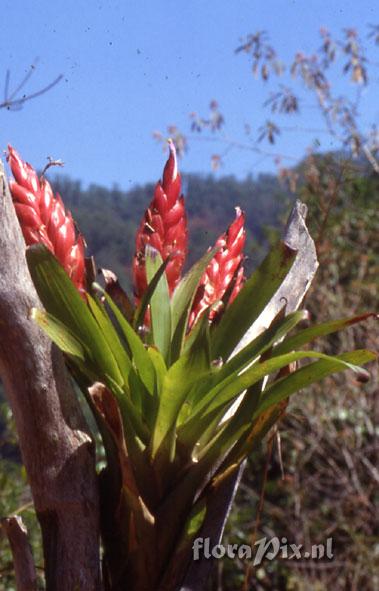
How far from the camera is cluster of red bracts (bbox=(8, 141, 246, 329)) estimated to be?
3.38 ft

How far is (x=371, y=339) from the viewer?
4.43 meters

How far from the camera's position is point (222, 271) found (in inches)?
44.1

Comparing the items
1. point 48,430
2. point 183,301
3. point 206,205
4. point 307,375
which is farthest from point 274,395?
point 206,205

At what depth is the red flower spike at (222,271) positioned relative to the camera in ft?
3.60

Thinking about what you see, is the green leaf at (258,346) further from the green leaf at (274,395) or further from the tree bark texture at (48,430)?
the tree bark texture at (48,430)

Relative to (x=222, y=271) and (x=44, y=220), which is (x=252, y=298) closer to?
(x=222, y=271)

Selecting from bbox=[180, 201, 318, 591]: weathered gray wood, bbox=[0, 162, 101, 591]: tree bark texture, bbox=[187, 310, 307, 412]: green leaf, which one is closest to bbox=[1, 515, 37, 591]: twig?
bbox=[0, 162, 101, 591]: tree bark texture

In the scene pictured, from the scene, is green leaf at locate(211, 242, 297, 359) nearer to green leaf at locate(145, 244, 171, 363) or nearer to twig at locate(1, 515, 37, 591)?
green leaf at locate(145, 244, 171, 363)

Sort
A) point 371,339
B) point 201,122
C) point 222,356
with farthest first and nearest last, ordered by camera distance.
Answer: point 201,122 → point 371,339 → point 222,356

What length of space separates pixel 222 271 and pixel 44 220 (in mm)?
243

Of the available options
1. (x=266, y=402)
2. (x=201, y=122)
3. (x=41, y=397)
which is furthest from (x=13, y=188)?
(x=201, y=122)

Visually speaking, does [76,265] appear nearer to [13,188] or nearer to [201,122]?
[13,188]

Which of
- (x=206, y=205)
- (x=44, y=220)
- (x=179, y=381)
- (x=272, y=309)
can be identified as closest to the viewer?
(x=179, y=381)

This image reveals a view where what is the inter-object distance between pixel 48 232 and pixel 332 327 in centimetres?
36
